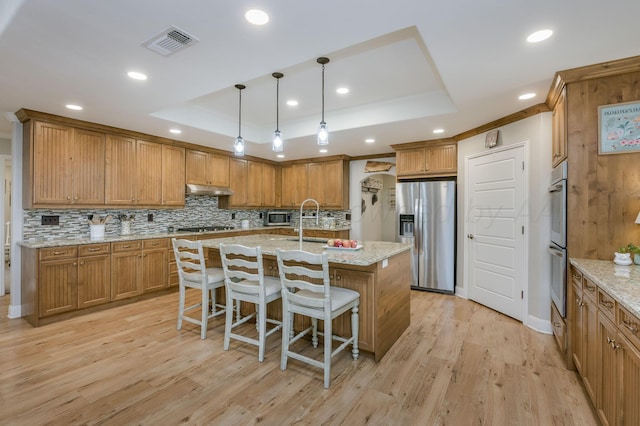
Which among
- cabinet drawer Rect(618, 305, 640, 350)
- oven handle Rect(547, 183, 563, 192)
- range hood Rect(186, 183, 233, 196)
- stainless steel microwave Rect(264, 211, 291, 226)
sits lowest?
cabinet drawer Rect(618, 305, 640, 350)

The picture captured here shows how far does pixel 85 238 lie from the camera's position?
403 cm

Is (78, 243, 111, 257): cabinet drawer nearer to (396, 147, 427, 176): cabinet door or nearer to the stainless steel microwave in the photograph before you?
the stainless steel microwave

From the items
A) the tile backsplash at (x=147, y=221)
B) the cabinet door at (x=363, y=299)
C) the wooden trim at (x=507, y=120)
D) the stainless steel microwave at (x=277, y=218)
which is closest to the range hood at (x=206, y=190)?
the tile backsplash at (x=147, y=221)

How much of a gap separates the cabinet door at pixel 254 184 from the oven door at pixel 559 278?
507cm

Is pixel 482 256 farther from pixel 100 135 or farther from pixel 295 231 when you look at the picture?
pixel 100 135

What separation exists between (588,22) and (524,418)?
2.45 m

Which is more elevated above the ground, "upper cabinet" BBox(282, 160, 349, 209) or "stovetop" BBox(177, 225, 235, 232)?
"upper cabinet" BBox(282, 160, 349, 209)

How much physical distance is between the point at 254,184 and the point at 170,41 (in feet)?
14.5

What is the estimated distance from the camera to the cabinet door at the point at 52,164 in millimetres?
3512

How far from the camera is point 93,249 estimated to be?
3756mm

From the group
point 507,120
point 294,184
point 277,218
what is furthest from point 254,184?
point 507,120

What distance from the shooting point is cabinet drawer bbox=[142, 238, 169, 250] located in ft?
14.0

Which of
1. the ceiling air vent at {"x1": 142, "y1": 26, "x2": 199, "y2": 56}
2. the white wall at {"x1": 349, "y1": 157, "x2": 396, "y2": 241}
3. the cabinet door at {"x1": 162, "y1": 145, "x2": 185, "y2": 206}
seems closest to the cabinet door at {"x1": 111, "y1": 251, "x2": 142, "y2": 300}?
the cabinet door at {"x1": 162, "y1": 145, "x2": 185, "y2": 206}

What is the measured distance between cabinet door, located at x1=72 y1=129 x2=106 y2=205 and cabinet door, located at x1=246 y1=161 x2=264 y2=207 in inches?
104
